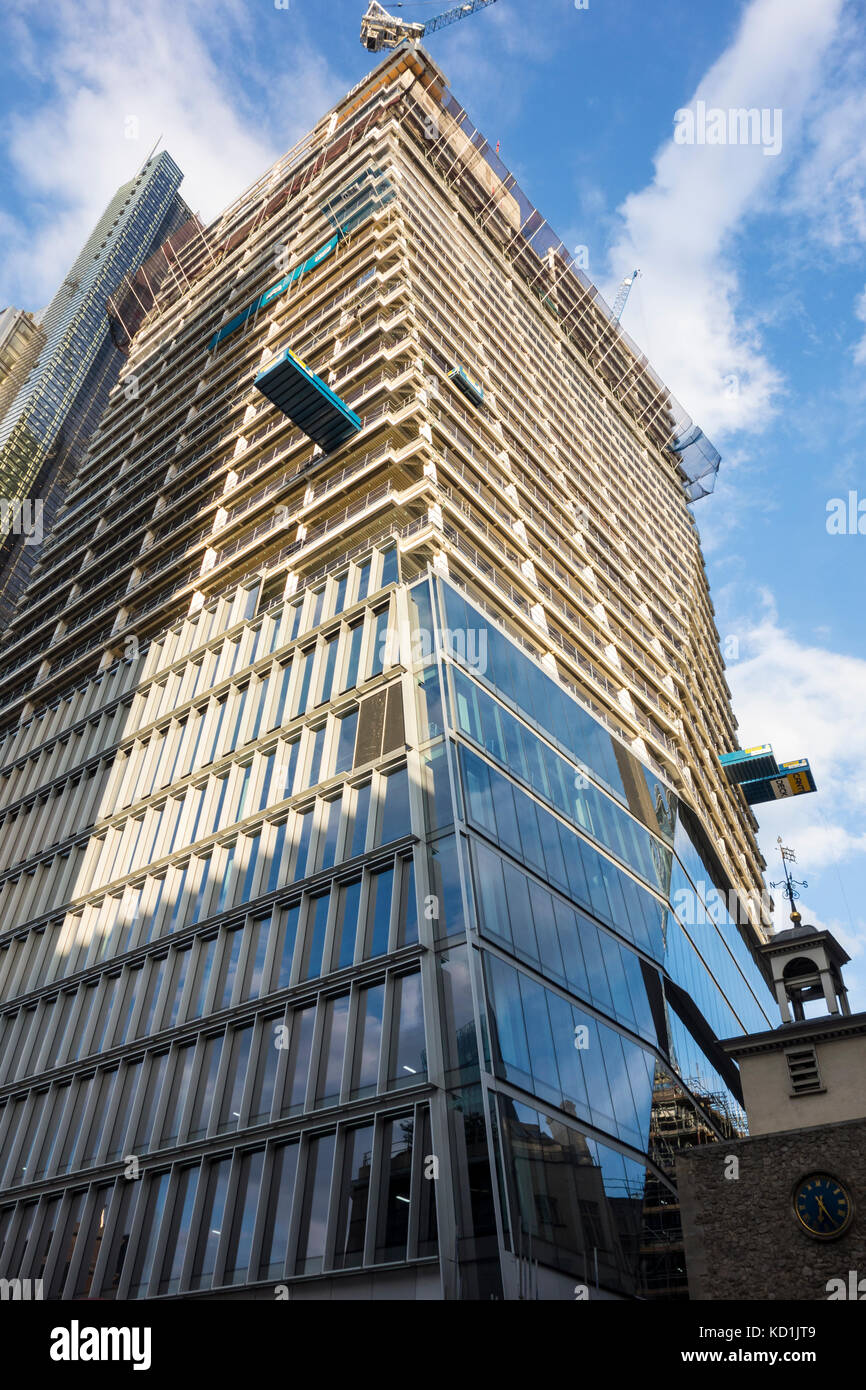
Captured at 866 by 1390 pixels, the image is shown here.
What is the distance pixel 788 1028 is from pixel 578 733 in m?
14.7

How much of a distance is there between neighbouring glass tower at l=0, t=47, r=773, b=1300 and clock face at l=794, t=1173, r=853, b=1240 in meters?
4.94

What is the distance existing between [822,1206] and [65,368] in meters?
149

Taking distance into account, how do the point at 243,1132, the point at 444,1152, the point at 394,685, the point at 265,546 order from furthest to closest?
the point at 265,546, the point at 394,685, the point at 243,1132, the point at 444,1152

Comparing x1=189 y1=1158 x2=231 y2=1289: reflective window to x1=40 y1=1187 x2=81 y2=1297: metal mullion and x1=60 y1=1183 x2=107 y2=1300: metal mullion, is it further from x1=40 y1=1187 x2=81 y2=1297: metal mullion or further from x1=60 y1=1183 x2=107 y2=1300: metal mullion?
x1=40 y1=1187 x2=81 y2=1297: metal mullion

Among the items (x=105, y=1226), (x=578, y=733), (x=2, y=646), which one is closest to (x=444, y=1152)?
(x=105, y=1226)

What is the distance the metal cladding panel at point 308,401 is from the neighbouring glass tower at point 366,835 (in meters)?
0.16

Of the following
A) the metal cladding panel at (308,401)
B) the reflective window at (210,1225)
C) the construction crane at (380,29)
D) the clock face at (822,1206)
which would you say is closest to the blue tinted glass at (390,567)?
the metal cladding panel at (308,401)

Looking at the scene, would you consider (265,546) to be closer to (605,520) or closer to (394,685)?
(394,685)

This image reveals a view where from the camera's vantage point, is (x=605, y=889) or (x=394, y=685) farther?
(x=605, y=889)

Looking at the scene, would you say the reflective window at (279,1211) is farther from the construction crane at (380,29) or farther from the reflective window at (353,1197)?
the construction crane at (380,29)

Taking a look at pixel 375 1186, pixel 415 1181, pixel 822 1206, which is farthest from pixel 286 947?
pixel 822 1206

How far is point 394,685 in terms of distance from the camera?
3098 cm

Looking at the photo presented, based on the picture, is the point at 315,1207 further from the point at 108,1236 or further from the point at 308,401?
the point at 308,401

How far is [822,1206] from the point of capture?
21.0m
